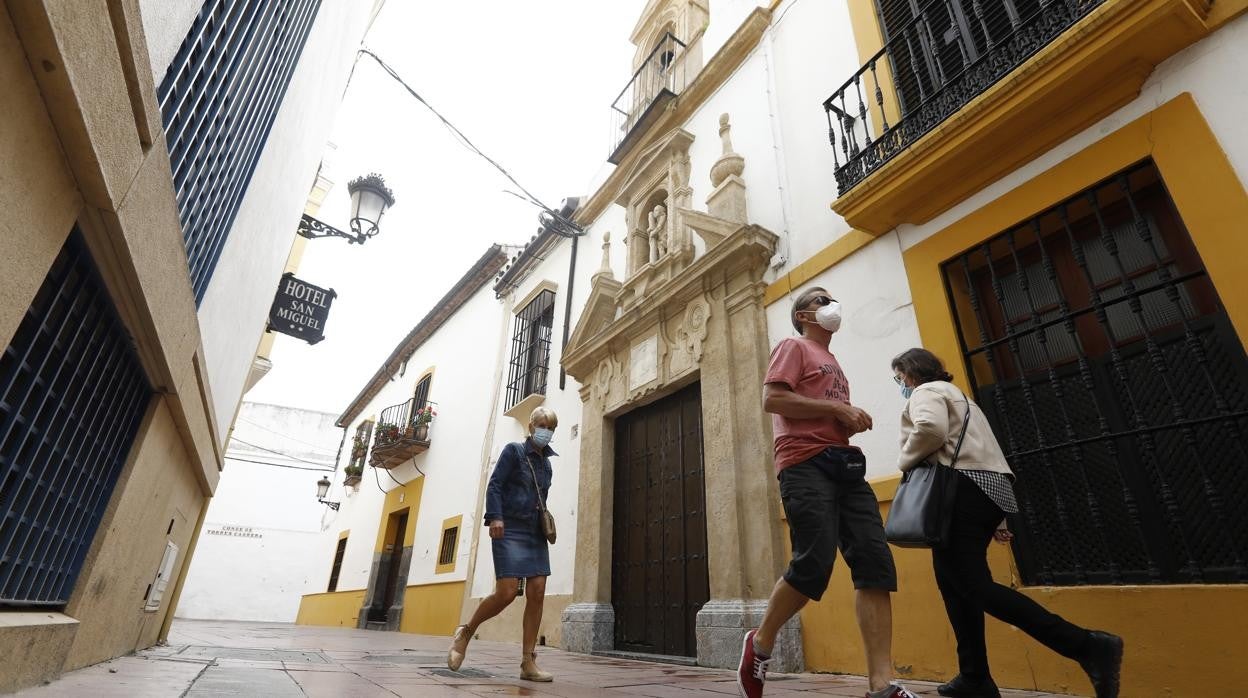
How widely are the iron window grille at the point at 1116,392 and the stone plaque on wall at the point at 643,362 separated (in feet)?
9.75

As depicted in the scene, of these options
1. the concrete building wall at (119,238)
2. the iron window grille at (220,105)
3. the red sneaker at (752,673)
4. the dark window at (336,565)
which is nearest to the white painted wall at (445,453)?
the dark window at (336,565)

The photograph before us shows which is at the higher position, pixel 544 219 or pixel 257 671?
pixel 544 219

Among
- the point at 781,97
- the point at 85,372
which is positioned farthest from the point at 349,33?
the point at 85,372

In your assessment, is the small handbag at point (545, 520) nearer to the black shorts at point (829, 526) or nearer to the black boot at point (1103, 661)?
the black shorts at point (829, 526)

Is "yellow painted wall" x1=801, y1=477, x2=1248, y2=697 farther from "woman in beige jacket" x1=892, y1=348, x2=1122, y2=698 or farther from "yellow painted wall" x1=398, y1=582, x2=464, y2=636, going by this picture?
"yellow painted wall" x1=398, y1=582, x2=464, y2=636

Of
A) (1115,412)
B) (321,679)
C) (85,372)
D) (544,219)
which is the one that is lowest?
(321,679)

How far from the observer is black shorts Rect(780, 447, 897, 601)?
203 cm

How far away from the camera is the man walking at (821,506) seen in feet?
6.60

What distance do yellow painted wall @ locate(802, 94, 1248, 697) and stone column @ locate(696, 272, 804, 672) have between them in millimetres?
451

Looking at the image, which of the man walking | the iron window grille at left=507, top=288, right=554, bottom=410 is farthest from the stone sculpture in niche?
the man walking

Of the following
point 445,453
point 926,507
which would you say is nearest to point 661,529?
point 926,507

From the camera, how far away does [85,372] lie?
183 cm

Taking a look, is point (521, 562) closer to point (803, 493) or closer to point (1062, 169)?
point (803, 493)

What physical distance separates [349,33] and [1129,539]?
6.26m
